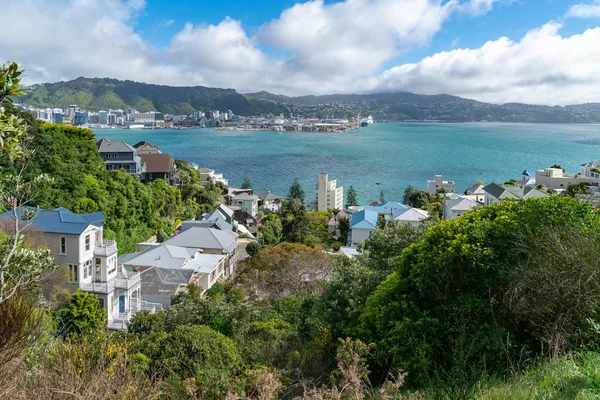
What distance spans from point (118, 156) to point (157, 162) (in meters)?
2.65

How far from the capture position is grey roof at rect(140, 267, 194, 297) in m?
12.5

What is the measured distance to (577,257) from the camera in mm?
3914

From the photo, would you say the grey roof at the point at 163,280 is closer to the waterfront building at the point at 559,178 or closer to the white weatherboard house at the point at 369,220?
the white weatherboard house at the point at 369,220

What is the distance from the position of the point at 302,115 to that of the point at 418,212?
16761cm

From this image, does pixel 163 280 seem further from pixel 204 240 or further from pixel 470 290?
pixel 470 290

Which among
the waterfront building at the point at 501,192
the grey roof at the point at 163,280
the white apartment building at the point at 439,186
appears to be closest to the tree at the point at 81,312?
the grey roof at the point at 163,280

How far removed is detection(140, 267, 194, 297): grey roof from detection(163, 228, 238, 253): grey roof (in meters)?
4.23

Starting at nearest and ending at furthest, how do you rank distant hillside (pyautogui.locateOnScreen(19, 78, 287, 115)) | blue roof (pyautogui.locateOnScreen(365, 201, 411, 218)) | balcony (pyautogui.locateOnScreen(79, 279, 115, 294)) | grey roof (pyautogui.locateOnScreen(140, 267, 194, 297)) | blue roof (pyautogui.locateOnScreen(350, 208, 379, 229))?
balcony (pyautogui.locateOnScreen(79, 279, 115, 294)) → grey roof (pyautogui.locateOnScreen(140, 267, 194, 297)) → blue roof (pyautogui.locateOnScreen(350, 208, 379, 229)) → blue roof (pyautogui.locateOnScreen(365, 201, 411, 218)) → distant hillside (pyautogui.locateOnScreen(19, 78, 287, 115))

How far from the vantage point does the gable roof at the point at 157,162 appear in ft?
90.7

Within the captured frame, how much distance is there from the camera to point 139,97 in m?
159

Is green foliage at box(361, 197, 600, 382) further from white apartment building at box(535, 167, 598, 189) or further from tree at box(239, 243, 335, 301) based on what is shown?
white apartment building at box(535, 167, 598, 189)

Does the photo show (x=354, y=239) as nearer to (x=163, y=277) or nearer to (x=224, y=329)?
(x=163, y=277)

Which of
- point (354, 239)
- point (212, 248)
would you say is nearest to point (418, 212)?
point (354, 239)

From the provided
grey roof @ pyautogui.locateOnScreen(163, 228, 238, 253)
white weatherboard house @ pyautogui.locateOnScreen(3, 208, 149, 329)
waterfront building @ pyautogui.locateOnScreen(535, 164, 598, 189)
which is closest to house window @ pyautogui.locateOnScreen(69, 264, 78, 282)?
white weatherboard house @ pyautogui.locateOnScreen(3, 208, 149, 329)
